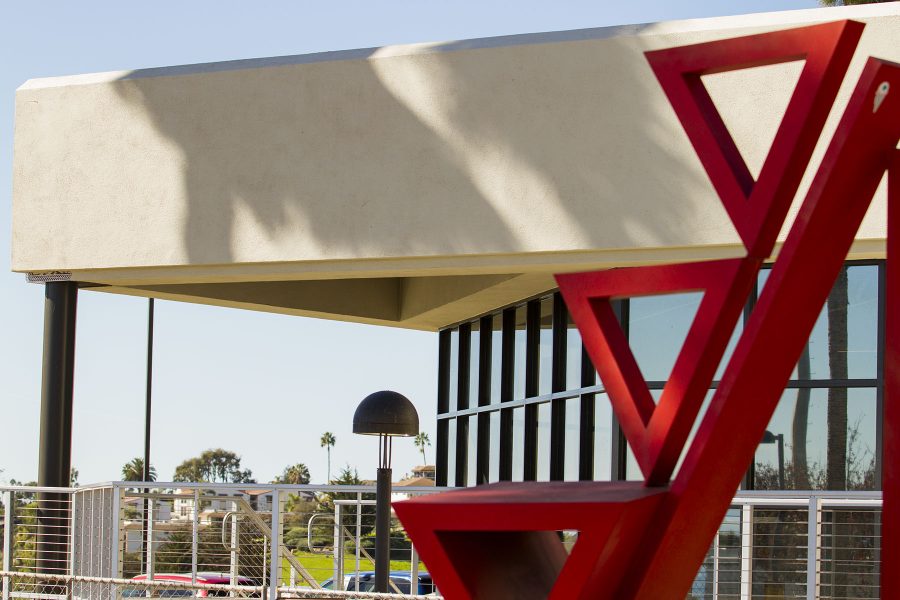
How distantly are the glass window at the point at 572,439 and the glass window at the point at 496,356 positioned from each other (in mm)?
2483

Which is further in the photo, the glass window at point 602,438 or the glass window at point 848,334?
the glass window at point 602,438

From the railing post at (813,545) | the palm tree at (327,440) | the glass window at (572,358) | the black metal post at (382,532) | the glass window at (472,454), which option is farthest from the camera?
the palm tree at (327,440)

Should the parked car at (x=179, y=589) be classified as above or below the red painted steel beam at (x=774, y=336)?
below

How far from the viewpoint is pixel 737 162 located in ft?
14.6

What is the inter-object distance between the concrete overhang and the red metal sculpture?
599 centimetres

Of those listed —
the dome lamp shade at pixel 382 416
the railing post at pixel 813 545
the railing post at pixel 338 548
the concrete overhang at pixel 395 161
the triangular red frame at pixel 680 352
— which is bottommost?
the railing post at pixel 338 548

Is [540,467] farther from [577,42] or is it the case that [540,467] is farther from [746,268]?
[746,268]

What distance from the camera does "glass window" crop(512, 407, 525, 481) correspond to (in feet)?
50.3

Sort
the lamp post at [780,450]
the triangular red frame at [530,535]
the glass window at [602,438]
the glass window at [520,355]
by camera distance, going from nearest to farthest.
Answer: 1. the triangular red frame at [530,535]
2. the lamp post at [780,450]
3. the glass window at [602,438]
4. the glass window at [520,355]

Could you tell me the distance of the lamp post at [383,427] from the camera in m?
9.65

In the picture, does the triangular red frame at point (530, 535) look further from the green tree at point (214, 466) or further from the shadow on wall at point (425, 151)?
the green tree at point (214, 466)

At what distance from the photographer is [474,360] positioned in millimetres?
17266

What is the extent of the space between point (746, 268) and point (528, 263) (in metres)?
6.78

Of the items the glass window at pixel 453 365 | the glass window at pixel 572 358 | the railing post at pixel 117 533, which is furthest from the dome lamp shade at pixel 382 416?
the glass window at pixel 453 365
